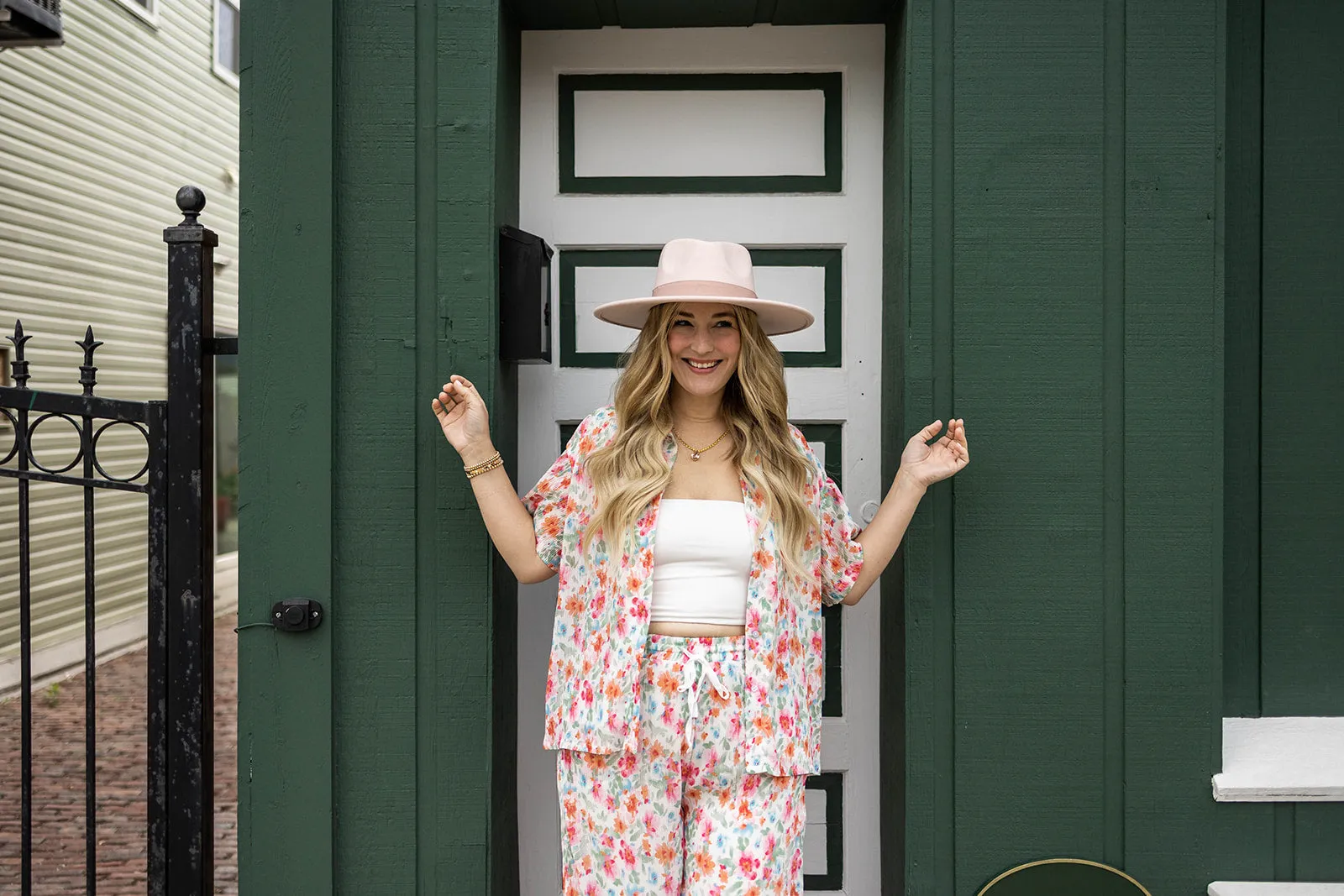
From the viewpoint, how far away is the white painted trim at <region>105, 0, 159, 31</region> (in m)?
8.20

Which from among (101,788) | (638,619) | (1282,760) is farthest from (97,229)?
(1282,760)

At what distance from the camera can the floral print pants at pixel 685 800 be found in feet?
A: 7.29

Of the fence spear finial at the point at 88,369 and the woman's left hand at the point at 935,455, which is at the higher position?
the fence spear finial at the point at 88,369

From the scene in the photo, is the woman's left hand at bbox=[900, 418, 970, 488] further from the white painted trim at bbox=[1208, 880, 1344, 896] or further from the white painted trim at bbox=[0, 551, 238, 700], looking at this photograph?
the white painted trim at bbox=[0, 551, 238, 700]

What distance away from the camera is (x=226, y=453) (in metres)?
11.6

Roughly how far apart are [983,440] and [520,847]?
1788 millimetres

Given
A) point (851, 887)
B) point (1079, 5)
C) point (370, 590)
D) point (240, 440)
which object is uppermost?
point (1079, 5)

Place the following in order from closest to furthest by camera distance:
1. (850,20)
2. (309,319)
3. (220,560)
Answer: (309,319)
(850,20)
(220,560)

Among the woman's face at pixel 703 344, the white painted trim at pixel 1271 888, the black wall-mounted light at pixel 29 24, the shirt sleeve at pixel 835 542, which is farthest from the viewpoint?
the black wall-mounted light at pixel 29 24

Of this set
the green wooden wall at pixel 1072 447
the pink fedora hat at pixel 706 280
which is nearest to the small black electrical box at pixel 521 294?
the pink fedora hat at pixel 706 280

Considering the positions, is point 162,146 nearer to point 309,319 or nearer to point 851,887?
point 309,319

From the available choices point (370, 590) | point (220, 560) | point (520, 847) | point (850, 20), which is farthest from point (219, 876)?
point (220, 560)

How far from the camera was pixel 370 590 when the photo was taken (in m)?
2.70

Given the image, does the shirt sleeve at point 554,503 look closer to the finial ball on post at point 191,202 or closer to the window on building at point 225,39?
the finial ball on post at point 191,202
